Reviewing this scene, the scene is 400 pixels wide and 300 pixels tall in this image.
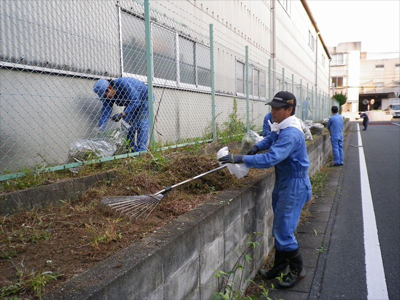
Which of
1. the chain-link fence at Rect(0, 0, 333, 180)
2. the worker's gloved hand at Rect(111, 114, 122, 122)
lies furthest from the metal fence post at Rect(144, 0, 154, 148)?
the worker's gloved hand at Rect(111, 114, 122, 122)

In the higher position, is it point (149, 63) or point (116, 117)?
point (149, 63)

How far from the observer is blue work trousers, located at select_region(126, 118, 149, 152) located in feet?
15.1

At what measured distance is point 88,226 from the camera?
95.1 inches

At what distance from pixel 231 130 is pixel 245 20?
6.13 m

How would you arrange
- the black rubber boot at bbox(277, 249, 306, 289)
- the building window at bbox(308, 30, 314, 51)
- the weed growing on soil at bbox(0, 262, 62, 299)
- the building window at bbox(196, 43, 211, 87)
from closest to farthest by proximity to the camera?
the weed growing on soil at bbox(0, 262, 62, 299) → the black rubber boot at bbox(277, 249, 306, 289) → the building window at bbox(196, 43, 211, 87) → the building window at bbox(308, 30, 314, 51)

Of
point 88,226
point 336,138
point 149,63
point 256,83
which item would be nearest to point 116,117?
point 149,63

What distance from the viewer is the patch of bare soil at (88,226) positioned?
1.80m

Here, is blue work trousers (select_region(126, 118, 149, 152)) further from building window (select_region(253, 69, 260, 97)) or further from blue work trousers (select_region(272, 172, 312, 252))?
building window (select_region(253, 69, 260, 97))

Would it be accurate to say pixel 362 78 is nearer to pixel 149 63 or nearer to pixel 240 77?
pixel 240 77

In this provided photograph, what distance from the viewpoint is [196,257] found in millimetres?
2293

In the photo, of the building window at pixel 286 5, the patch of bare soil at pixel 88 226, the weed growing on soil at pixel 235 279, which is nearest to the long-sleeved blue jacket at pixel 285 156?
the patch of bare soil at pixel 88 226

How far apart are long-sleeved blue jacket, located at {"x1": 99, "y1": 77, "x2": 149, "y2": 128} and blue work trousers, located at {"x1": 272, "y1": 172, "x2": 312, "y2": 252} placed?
7.55 ft

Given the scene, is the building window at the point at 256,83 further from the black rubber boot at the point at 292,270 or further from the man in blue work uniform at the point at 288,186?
the black rubber boot at the point at 292,270

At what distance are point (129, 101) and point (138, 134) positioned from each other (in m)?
0.50
